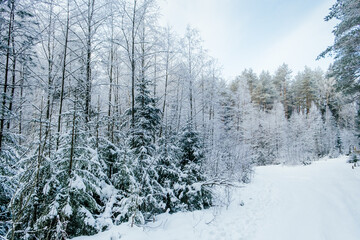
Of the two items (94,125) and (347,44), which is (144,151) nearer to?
(94,125)

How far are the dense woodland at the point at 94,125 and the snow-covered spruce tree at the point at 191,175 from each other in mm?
41

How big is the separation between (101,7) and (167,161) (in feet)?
17.3

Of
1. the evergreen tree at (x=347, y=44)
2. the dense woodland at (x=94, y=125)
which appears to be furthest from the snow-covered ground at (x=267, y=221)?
the evergreen tree at (x=347, y=44)

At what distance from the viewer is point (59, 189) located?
3.38 meters

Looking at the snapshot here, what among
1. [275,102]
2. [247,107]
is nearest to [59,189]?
[247,107]

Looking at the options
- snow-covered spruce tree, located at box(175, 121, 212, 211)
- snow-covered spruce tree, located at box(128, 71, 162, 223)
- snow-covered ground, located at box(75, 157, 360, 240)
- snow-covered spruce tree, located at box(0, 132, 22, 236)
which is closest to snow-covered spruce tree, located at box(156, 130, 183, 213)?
snow-covered spruce tree, located at box(175, 121, 212, 211)

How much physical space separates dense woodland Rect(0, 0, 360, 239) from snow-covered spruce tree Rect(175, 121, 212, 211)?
41 millimetres

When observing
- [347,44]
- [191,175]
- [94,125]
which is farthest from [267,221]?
[347,44]

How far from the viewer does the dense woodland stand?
328 centimetres

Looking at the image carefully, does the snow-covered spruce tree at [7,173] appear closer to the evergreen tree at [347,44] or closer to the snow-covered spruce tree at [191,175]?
the snow-covered spruce tree at [191,175]

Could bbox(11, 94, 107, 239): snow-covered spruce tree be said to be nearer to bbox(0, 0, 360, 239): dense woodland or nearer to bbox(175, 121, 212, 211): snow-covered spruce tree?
bbox(0, 0, 360, 239): dense woodland

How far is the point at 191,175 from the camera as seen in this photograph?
19.5 feet

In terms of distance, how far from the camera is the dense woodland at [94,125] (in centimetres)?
328

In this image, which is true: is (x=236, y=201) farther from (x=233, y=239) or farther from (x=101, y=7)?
(x=101, y=7)
